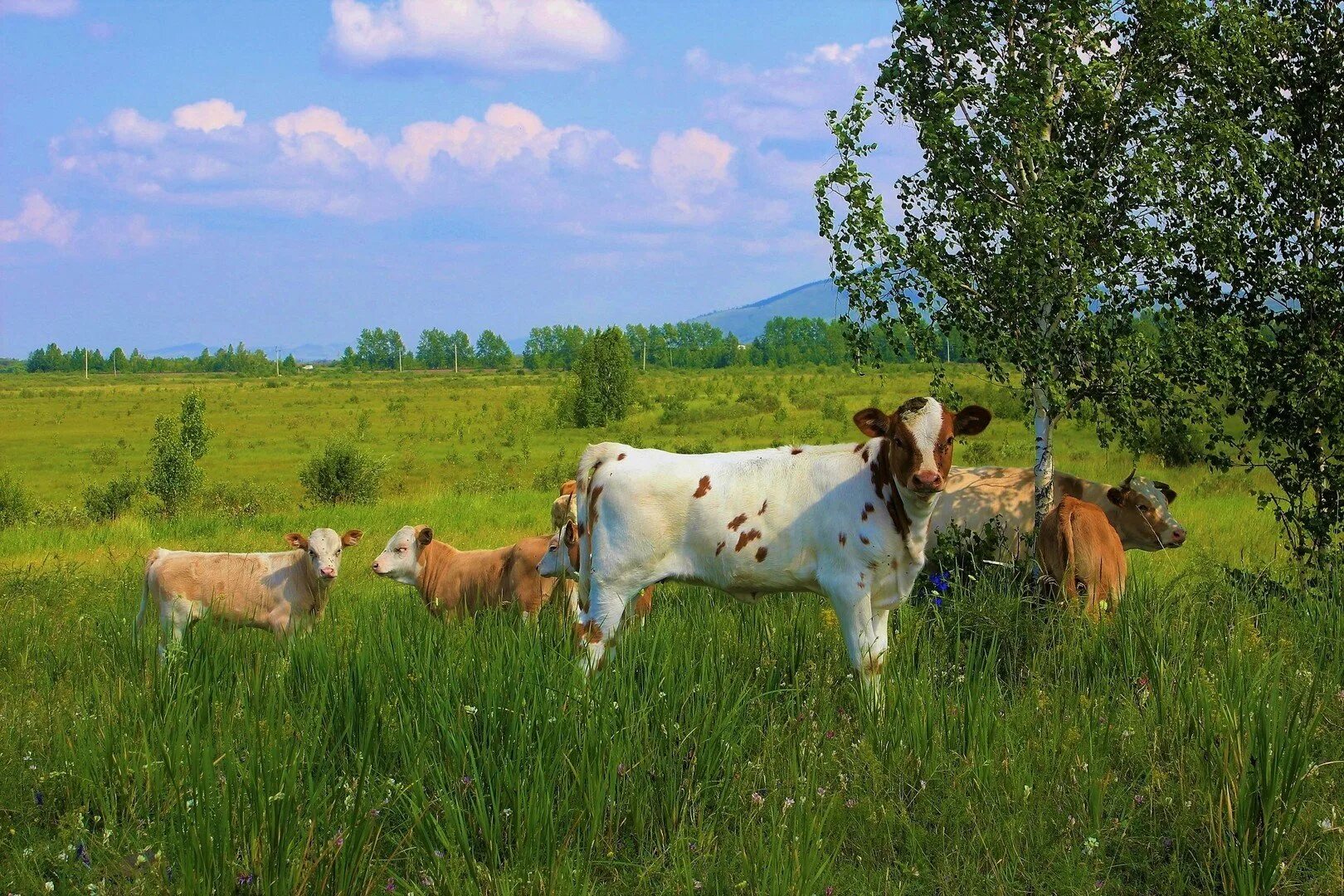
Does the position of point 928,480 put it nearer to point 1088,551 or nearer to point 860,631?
point 860,631

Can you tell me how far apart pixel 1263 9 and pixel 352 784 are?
33.6ft

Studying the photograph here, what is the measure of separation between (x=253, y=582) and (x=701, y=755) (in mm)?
6463

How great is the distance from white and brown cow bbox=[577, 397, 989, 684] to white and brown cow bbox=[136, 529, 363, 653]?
139 inches

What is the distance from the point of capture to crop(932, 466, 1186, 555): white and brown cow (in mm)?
10625

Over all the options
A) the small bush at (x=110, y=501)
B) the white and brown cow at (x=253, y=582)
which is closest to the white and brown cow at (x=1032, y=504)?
the white and brown cow at (x=253, y=582)

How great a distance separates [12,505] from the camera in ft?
91.9

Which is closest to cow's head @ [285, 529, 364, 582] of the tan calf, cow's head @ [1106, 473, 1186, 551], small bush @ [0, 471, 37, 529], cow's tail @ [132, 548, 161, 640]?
cow's tail @ [132, 548, 161, 640]

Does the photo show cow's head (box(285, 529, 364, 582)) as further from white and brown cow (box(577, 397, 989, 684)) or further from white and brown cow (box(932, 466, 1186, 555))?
white and brown cow (box(932, 466, 1186, 555))

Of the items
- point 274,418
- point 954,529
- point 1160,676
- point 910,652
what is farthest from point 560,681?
point 274,418

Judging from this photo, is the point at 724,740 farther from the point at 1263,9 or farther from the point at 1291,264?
the point at 1263,9

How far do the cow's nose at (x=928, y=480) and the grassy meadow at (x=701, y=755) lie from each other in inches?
36.3

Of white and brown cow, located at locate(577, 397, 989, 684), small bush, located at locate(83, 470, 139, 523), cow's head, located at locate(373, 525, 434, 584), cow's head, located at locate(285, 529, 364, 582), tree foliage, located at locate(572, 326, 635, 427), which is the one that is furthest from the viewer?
tree foliage, located at locate(572, 326, 635, 427)

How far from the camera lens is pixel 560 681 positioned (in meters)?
5.74

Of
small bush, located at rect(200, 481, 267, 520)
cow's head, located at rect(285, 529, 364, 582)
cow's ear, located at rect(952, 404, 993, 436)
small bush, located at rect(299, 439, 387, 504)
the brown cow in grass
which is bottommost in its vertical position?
small bush, located at rect(200, 481, 267, 520)
